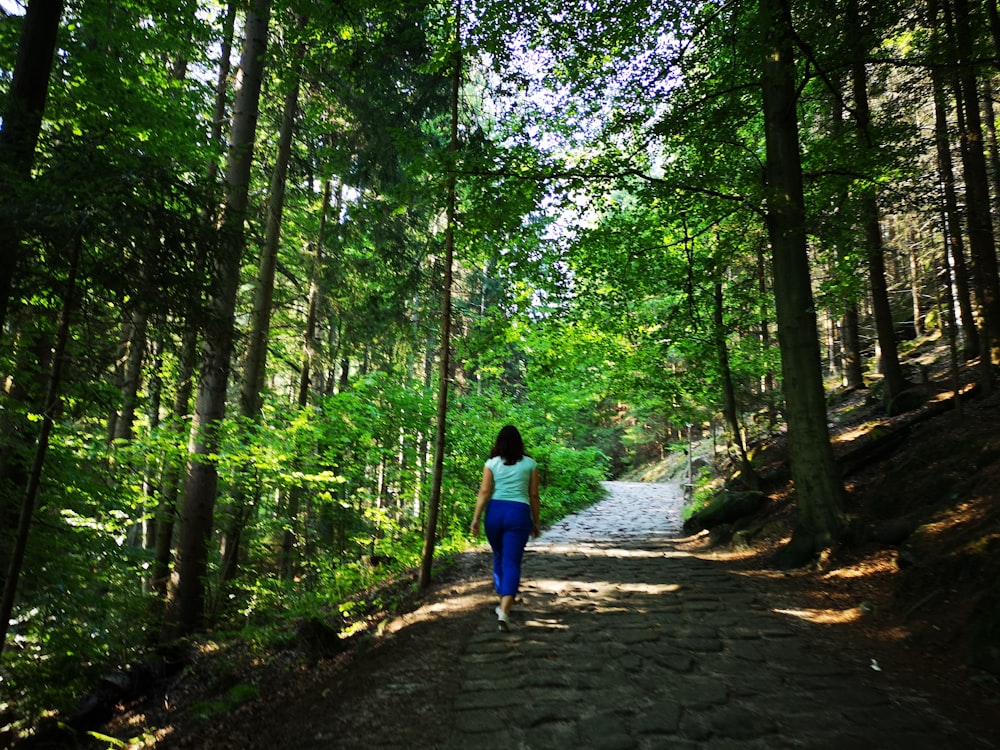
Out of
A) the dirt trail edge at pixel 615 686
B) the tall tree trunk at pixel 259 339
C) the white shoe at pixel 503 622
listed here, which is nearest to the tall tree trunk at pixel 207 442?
the tall tree trunk at pixel 259 339

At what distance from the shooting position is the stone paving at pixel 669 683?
295cm

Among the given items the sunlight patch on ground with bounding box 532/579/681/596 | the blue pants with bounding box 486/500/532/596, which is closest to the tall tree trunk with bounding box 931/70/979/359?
the sunlight patch on ground with bounding box 532/579/681/596

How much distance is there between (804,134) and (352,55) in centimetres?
879

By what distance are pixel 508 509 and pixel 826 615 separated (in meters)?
3.22

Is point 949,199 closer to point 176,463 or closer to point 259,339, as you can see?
point 259,339

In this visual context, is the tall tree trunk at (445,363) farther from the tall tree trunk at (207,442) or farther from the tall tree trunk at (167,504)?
the tall tree trunk at (167,504)

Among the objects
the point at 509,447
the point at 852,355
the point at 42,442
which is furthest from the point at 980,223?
the point at 42,442

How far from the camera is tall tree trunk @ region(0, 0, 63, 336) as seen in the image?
368cm

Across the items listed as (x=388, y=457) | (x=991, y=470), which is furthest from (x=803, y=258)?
(x=388, y=457)

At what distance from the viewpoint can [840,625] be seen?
4855 millimetres

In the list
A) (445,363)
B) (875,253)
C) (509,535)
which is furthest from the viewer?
(875,253)

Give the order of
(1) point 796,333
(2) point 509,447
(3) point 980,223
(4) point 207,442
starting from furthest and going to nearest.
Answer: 1. (4) point 207,442
2. (3) point 980,223
3. (1) point 796,333
4. (2) point 509,447

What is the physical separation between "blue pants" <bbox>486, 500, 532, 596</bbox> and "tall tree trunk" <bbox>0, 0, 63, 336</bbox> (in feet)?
13.8

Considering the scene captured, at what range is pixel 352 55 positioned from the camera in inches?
316
